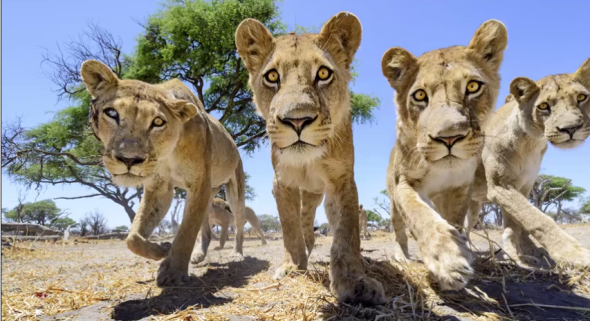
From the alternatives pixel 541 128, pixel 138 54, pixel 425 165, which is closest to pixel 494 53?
pixel 425 165

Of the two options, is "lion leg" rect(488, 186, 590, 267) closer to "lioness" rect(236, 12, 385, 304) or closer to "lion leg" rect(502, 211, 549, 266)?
"lion leg" rect(502, 211, 549, 266)

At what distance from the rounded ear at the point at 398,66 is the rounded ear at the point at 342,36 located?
0.29 m

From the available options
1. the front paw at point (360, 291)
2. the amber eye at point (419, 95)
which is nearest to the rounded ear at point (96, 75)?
the amber eye at point (419, 95)

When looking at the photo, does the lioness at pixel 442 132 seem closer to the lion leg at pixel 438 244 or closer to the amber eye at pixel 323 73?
the lion leg at pixel 438 244

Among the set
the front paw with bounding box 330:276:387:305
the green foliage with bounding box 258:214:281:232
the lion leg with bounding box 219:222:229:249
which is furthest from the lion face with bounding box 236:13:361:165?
the green foliage with bounding box 258:214:281:232

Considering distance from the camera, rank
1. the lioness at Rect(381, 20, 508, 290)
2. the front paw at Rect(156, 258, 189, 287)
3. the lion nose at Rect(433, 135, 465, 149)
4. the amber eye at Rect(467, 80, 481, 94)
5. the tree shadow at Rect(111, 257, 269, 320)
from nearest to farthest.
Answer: the lioness at Rect(381, 20, 508, 290) < the lion nose at Rect(433, 135, 465, 149) < the tree shadow at Rect(111, 257, 269, 320) < the amber eye at Rect(467, 80, 481, 94) < the front paw at Rect(156, 258, 189, 287)

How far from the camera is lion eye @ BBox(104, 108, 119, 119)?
3.45 meters

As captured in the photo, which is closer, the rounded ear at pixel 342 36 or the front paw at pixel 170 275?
the rounded ear at pixel 342 36

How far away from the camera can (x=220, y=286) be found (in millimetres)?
3732

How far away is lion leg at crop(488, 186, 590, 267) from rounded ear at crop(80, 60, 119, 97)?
3885 millimetres

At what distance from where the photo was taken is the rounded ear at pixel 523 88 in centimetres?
455

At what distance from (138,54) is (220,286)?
578 inches

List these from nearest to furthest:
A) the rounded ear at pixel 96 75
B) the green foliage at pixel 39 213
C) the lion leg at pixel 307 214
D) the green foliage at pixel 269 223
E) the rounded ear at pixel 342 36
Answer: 1. the rounded ear at pixel 342 36
2. the rounded ear at pixel 96 75
3. the lion leg at pixel 307 214
4. the green foliage at pixel 39 213
5. the green foliage at pixel 269 223

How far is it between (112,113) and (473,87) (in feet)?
9.12
